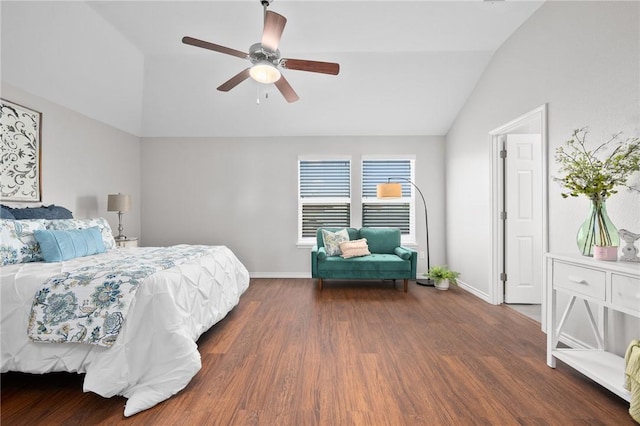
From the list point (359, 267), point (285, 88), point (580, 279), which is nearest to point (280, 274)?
point (359, 267)

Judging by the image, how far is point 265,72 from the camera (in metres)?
2.61

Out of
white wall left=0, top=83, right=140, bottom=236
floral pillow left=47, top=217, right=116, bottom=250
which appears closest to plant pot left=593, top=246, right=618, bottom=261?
floral pillow left=47, top=217, right=116, bottom=250

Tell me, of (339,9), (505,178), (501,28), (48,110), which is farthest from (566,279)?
(48,110)

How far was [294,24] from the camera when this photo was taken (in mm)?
3318

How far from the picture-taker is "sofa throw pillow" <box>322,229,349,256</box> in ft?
15.0

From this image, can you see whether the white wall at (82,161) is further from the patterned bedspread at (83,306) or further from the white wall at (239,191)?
the patterned bedspread at (83,306)

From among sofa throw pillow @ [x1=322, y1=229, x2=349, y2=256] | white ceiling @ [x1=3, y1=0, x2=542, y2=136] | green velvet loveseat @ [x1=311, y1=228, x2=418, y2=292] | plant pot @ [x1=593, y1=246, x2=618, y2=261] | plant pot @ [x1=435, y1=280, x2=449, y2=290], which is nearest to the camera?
plant pot @ [x1=593, y1=246, x2=618, y2=261]

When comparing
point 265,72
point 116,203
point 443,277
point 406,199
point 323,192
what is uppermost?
point 265,72

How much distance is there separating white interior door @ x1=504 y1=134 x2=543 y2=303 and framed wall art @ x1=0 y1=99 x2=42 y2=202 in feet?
18.2

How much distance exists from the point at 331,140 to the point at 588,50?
349cm

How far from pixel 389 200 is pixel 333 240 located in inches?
55.2

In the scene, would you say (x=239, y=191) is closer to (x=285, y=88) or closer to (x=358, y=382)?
(x=285, y=88)

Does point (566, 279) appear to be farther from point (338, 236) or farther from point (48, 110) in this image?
point (48, 110)

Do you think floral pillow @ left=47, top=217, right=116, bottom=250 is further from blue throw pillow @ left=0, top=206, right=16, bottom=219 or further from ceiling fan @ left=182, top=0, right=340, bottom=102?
ceiling fan @ left=182, top=0, right=340, bottom=102
